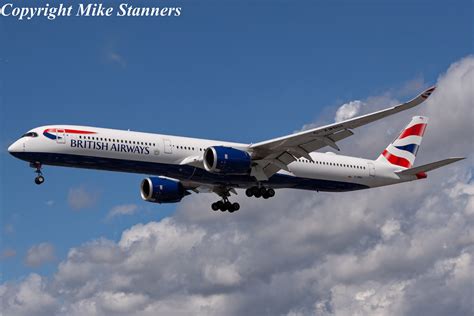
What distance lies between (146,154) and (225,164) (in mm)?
4962

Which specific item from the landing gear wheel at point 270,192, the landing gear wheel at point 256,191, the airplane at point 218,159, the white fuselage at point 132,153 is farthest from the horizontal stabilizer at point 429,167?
the landing gear wheel at point 256,191

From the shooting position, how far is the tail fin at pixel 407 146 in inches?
2525

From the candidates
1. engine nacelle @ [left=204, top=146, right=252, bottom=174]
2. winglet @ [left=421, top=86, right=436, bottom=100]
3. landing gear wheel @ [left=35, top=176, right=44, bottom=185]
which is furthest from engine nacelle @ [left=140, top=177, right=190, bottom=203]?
winglet @ [left=421, top=86, right=436, bottom=100]

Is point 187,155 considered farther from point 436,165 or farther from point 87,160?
point 436,165

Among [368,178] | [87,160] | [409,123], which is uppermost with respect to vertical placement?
[409,123]

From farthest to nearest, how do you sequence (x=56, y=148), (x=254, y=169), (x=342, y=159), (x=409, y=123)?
1. (x=409, y=123)
2. (x=342, y=159)
3. (x=254, y=169)
4. (x=56, y=148)

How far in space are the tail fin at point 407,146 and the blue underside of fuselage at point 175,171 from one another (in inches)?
260

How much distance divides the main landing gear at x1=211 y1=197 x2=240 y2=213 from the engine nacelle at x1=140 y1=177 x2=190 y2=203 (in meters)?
2.75

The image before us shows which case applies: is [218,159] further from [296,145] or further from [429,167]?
[429,167]

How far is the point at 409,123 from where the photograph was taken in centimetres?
6869

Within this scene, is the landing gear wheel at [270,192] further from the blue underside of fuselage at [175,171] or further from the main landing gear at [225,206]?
the main landing gear at [225,206]

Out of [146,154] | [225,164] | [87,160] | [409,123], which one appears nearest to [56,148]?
[87,160]

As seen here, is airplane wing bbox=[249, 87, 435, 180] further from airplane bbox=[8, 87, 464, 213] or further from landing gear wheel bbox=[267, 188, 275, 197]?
landing gear wheel bbox=[267, 188, 275, 197]

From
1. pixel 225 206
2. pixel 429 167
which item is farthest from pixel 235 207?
pixel 429 167
